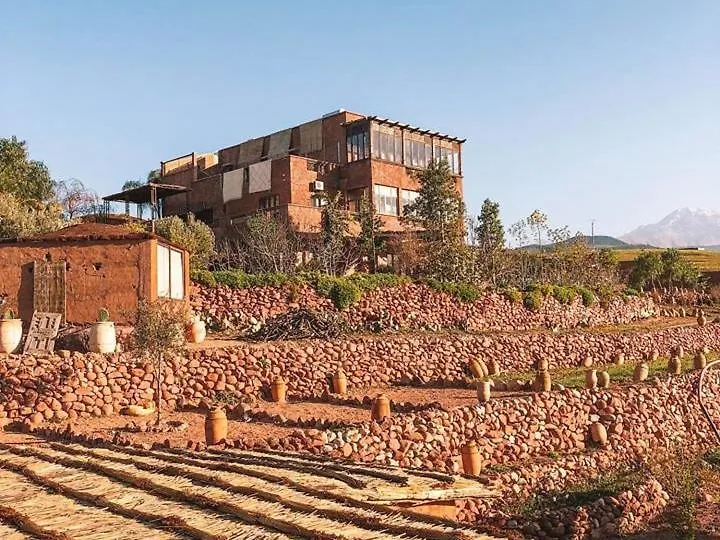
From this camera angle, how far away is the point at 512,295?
105ft

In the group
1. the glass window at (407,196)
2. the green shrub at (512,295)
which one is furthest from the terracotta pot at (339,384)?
the glass window at (407,196)

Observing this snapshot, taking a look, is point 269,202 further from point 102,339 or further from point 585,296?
point 102,339

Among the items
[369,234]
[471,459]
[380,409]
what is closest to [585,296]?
[369,234]

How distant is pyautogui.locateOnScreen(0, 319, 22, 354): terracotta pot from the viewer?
1677 centimetres

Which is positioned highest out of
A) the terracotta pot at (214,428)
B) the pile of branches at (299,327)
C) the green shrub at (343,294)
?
the green shrub at (343,294)

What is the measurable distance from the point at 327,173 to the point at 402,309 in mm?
15689

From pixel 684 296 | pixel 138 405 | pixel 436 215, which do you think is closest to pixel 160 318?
pixel 138 405

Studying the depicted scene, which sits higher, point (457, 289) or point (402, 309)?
point (457, 289)

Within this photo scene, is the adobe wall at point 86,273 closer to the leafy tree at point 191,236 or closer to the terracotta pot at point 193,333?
the terracotta pot at point 193,333

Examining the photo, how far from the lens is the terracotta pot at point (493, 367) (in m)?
23.9

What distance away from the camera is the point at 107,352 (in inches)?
653

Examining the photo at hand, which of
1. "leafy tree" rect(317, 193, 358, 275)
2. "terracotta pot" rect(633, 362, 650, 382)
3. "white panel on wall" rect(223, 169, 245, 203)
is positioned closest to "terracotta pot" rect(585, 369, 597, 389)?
"terracotta pot" rect(633, 362, 650, 382)

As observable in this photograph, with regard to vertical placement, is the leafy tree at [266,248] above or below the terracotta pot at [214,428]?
above

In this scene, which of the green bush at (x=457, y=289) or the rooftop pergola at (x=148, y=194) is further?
the rooftop pergola at (x=148, y=194)
